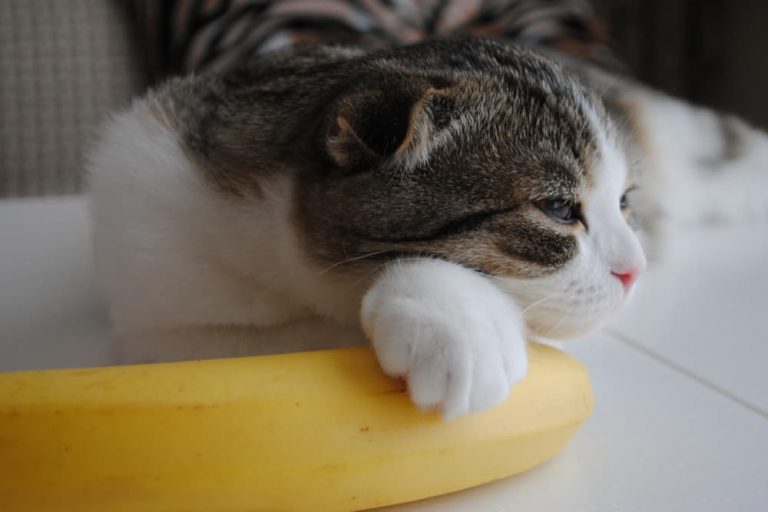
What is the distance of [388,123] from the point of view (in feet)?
2.33

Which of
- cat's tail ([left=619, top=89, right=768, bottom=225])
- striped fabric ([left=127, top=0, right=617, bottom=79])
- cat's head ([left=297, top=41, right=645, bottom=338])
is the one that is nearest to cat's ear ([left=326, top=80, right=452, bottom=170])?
cat's head ([left=297, top=41, right=645, bottom=338])

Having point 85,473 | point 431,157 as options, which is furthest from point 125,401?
point 431,157

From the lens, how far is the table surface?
26.4 inches

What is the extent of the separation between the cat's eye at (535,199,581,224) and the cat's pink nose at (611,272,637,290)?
0.07 meters

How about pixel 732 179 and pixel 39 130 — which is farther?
pixel 39 130

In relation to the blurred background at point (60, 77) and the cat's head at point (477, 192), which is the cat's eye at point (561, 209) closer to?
the cat's head at point (477, 192)

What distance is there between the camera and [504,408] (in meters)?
0.64

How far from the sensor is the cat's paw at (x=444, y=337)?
0.57 meters

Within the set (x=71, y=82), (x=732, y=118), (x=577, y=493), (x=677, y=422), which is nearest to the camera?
(x=577, y=493)

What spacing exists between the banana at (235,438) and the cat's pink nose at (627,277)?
185 millimetres

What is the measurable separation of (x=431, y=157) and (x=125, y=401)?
1.14ft

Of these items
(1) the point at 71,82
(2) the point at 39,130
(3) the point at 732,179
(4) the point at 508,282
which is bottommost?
(2) the point at 39,130

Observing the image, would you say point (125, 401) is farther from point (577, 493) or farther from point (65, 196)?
point (65, 196)

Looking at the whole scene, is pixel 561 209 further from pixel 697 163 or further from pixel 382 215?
pixel 697 163
